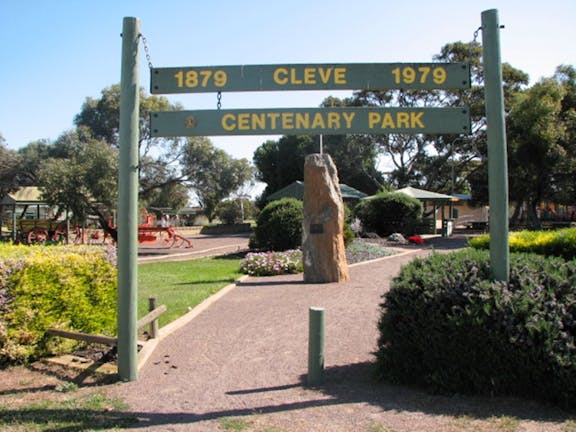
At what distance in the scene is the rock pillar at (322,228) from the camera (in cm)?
1115

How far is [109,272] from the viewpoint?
627 cm

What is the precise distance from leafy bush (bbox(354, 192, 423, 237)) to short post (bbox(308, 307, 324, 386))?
72.0ft

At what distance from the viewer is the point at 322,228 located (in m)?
11.2

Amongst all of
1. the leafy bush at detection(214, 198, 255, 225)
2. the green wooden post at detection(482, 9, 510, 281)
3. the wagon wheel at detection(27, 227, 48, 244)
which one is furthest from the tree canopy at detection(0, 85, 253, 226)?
the leafy bush at detection(214, 198, 255, 225)

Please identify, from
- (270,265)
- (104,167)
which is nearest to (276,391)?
(270,265)

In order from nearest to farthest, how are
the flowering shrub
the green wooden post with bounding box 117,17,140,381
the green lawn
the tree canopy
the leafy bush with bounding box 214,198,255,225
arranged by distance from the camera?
the green wooden post with bounding box 117,17,140,381
the green lawn
the flowering shrub
the tree canopy
the leafy bush with bounding box 214,198,255,225

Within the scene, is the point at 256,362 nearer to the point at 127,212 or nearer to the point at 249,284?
the point at 127,212

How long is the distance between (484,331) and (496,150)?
5.28ft

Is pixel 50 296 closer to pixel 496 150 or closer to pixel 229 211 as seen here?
pixel 496 150

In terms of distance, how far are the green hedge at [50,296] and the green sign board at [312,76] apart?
2509 mm

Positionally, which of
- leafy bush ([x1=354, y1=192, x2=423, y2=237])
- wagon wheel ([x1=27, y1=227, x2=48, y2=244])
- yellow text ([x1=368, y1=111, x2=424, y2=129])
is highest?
yellow text ([x1=368, y1=111, x2=424, y2=129])

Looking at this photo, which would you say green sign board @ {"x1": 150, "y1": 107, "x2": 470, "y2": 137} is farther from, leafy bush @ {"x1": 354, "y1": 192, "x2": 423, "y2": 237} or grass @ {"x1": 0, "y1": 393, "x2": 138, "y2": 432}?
leafy bush @ {"x1": 354, "y1": 192, "x2": 423, "y2": 237}

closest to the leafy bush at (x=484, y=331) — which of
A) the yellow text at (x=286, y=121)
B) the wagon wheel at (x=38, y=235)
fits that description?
the yellow text at (x=286, y=121)

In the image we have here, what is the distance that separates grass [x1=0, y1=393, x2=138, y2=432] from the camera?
372cm
